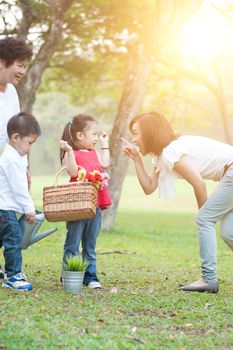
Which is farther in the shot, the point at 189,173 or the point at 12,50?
the point at 12,50

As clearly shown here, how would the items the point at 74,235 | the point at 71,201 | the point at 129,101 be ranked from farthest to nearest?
the point at 129,101 < the point at 74,235 < the point at 71,201

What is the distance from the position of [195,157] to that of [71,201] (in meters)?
1.04

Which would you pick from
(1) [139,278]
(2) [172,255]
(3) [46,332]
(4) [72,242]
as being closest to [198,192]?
(4) [72,242]

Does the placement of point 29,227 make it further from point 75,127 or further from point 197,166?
point 197,166

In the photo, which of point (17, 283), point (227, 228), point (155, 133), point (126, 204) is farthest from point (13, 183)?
point (126, 204)

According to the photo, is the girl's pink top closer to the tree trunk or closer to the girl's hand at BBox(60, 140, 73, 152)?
the girl's hand at BBox(60, 140, 73, 152)

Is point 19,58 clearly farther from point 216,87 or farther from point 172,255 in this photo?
point 216,87

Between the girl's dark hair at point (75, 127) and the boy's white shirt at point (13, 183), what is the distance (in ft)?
1.48

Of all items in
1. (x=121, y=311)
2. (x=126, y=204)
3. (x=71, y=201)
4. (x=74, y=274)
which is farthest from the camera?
(x=126, y=204)

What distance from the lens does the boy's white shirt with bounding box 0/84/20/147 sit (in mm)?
5516

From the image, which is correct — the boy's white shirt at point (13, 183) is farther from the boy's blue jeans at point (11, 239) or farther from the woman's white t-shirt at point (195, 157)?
the woman's white t-shirt at point (195, 157)

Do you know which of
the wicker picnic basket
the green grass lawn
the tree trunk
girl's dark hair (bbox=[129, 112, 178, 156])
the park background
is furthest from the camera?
the tree trunk

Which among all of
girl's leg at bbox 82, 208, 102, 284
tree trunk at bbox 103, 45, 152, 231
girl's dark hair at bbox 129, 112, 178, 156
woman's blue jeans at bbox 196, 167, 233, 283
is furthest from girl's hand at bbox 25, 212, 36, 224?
tree trunk at bbox 103, 45, 152, 231

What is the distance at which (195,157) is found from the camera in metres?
5.45
